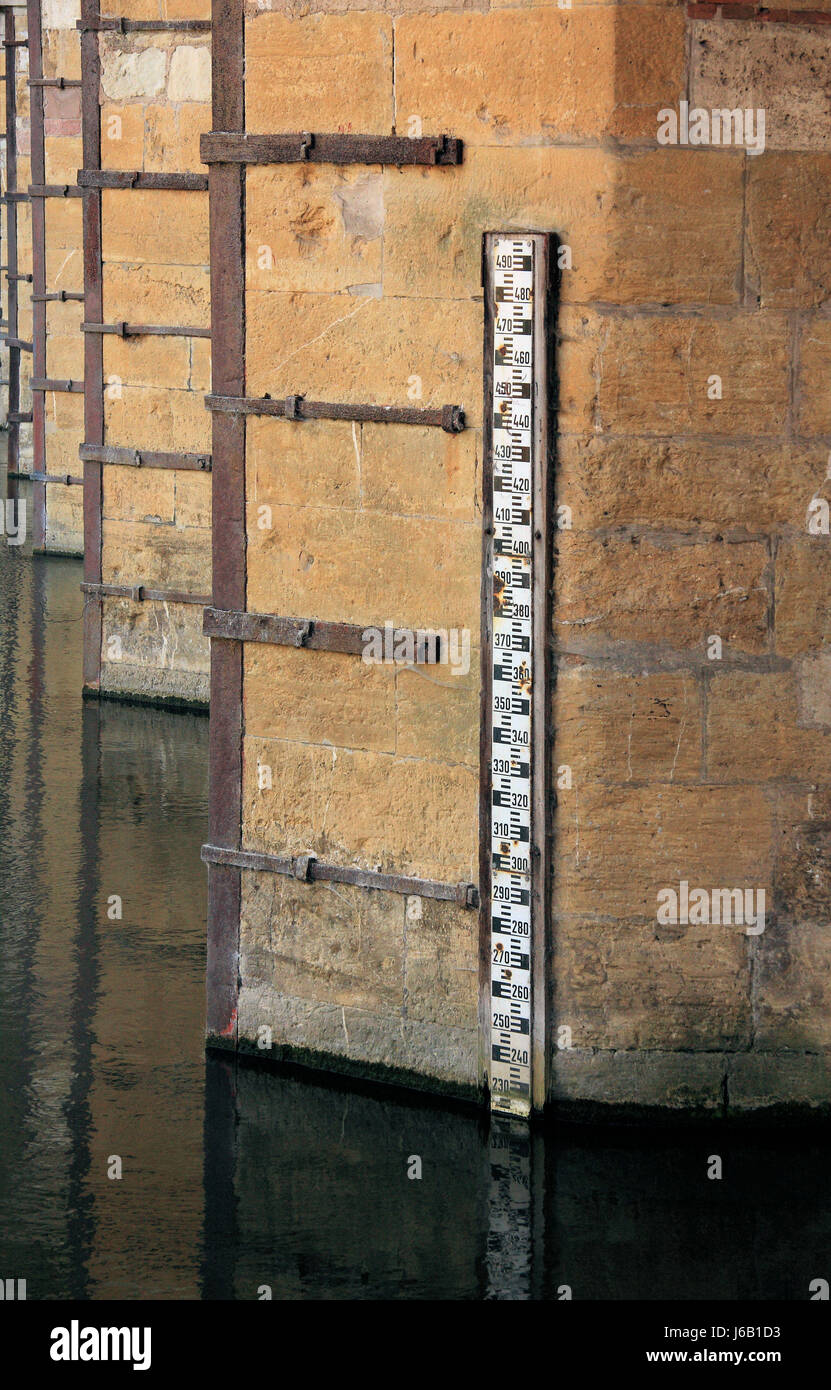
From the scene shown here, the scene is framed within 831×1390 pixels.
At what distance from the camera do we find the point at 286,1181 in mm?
6434

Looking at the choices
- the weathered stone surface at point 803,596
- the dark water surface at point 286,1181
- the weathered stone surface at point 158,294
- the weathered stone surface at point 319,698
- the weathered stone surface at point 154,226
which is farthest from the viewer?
the weathered stone surface at point 158,294

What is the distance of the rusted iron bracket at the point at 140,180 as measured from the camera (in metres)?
11.8

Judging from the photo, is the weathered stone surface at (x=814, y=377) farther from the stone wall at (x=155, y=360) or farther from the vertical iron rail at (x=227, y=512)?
the stone wall at (x=155, y=360)

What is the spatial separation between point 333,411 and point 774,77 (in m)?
1.84

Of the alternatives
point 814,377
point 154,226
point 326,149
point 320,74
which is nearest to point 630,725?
point 814,377

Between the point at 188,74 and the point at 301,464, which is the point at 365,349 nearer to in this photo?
the point at 301,464

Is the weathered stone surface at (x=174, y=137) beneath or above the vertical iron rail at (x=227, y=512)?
above

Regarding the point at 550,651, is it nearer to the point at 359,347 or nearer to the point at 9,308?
the point at 359,347

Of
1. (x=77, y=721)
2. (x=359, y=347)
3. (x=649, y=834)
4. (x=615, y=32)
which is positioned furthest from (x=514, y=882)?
(x=77, y=721)

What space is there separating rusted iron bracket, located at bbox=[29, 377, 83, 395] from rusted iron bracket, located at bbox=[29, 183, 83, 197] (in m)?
1.53

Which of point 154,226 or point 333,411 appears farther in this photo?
point 154,226

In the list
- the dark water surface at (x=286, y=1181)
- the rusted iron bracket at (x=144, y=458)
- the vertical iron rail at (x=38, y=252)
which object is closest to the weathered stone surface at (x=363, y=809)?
the dark water surface at (x=286, y=1181)

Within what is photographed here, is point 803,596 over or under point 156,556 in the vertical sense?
under

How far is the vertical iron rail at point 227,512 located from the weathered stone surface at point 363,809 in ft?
0.37
